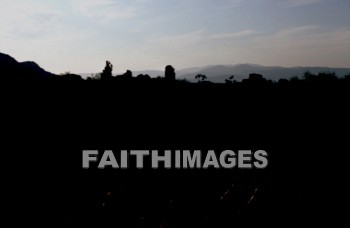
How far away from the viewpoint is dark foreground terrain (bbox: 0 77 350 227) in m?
4.67

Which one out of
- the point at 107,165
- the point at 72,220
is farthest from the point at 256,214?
the point at 107,165

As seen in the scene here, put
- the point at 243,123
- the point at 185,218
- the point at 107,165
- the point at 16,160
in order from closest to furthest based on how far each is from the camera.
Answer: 1. the point at 185,218
2. the point at 16,160
3. the point at 107,165
4. the point at 243,123

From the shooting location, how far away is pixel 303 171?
6.29 meters

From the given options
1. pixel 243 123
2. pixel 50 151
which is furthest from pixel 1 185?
pixel 243 123

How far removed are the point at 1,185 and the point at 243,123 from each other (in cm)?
479

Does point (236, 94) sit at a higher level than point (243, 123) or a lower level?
higher

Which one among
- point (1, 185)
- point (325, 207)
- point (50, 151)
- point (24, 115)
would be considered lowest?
point (325, 207)

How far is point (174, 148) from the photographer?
22.0ft

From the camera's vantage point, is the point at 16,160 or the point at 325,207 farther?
the point at 16,160

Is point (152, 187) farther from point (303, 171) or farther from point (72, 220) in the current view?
point (303, 171)

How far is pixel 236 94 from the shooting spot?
7.59 meters

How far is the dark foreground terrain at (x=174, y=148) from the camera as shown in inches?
184

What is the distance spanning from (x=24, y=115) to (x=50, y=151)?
2.82ft

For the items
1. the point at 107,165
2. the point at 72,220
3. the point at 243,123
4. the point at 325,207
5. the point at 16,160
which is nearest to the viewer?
the point at 72,220
